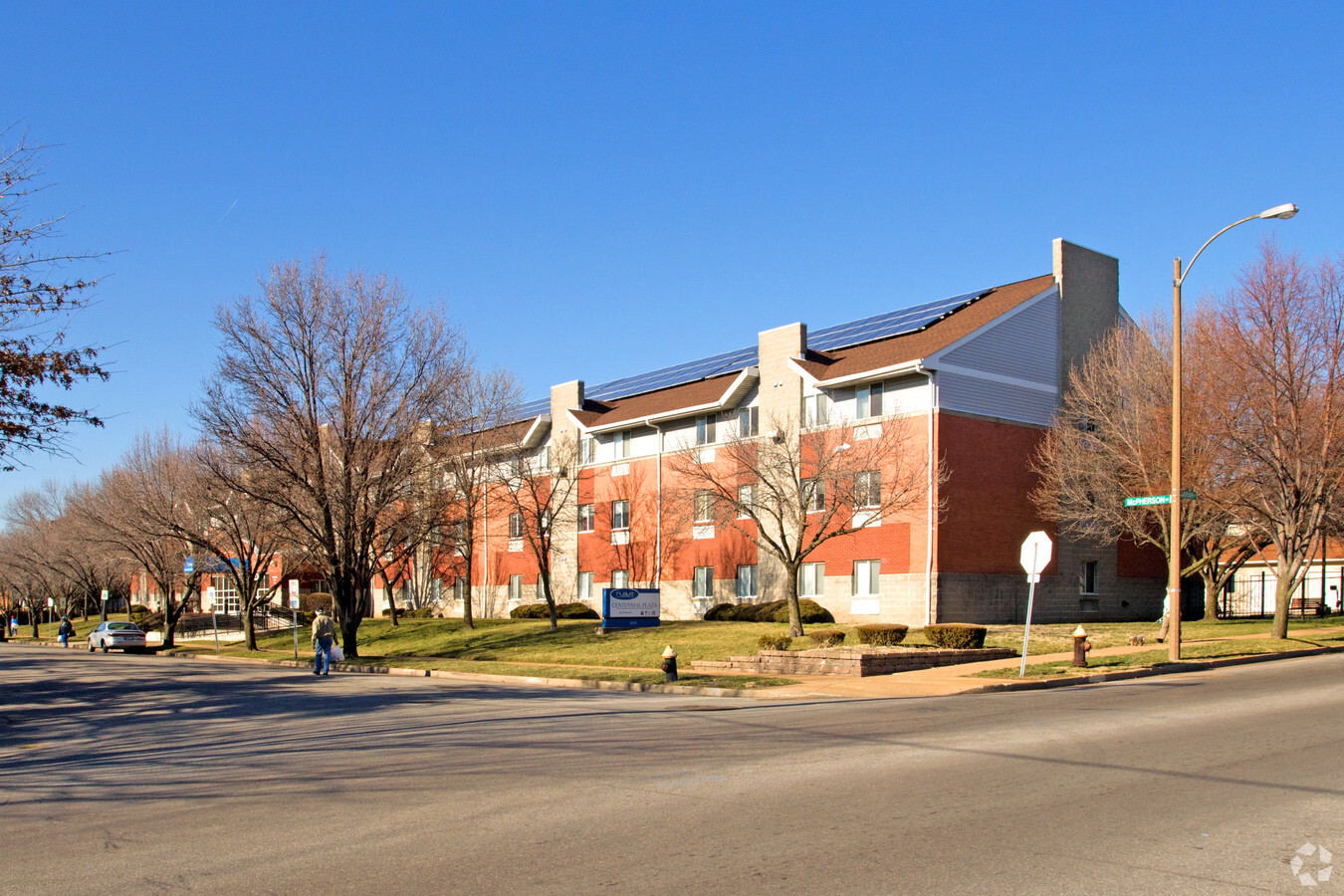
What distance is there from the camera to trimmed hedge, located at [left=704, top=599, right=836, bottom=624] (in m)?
40.1

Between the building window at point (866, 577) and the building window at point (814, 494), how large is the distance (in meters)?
3.06

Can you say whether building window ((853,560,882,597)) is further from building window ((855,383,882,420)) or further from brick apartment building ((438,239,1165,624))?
building window ((855,383,882,420))

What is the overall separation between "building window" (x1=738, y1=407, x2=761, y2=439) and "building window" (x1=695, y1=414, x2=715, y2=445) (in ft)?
6.52

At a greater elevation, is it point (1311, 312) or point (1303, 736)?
A: point (1311, 312)

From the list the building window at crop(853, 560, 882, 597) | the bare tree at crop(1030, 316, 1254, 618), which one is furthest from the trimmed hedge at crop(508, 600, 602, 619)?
the bare tree at crop(1030, 316, 1254, 618)

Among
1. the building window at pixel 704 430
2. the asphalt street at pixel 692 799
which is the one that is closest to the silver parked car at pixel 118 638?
the building window at pixel 704 430

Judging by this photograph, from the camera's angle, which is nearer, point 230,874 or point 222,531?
point 230,874

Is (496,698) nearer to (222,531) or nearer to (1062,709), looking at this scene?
(1062,709)

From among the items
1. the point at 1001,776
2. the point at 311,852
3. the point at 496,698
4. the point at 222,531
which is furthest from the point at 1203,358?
the point at 222,531

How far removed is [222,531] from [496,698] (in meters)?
33.8

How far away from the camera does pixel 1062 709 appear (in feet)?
49.9

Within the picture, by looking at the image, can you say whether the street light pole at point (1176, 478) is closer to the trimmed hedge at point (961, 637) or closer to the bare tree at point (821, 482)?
the trimmed hedge at point (961, 637)

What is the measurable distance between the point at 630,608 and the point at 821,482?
30.3ft

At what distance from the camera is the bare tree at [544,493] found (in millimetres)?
45469
